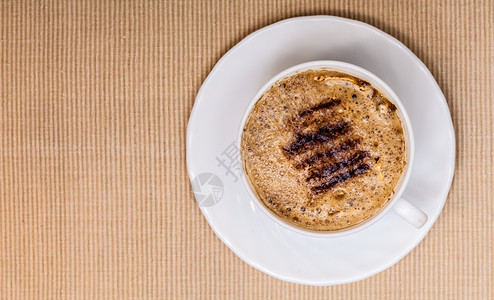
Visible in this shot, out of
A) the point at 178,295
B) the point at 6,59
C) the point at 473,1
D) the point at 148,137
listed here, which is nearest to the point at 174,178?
the point at 148,137

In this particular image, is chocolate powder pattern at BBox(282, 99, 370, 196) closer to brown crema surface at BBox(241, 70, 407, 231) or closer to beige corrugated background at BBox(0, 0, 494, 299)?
brown crema surface at BBox(241, 70, 407, 231)

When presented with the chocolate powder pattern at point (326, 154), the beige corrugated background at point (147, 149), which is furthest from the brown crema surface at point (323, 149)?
the beige corrugated background at point (147, 149)

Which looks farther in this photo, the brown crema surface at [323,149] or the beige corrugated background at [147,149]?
the beige corrugated background at [147,149]

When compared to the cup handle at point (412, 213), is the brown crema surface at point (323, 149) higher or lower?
higher

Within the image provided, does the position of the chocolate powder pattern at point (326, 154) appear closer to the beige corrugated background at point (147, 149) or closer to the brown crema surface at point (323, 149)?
the brown crema surface at point (323, 149)

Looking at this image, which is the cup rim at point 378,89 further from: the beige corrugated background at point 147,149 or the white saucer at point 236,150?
the beige corrugated background at point 147,149

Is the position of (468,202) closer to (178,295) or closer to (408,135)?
(408,135)
